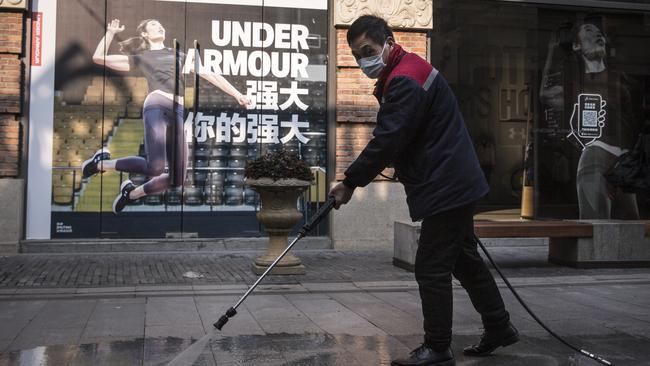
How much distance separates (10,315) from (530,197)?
9.22m

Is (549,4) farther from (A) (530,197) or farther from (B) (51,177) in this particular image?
(B) (51,177)

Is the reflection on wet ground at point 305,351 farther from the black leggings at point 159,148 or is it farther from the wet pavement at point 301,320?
the black leggings at point 159,148

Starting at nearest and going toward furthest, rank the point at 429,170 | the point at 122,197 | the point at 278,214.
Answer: the point at 429,170 → the point at 278,214 → the point at 122,197

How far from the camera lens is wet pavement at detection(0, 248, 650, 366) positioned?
15.3 feet

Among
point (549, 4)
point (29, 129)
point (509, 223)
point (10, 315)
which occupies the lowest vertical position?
point (10, 315)

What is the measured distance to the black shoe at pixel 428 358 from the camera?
13.4 feet

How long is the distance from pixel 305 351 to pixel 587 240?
5446 mm

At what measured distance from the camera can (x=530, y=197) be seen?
1236 centimetres

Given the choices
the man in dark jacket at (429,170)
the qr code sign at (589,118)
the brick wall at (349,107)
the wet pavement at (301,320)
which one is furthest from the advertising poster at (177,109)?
the man in dark jacket at (429,170)

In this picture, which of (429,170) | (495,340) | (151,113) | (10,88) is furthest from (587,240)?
(10,88)

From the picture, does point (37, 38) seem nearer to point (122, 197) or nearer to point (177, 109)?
point (177, 109)

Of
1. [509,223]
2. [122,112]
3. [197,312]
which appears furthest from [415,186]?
[122,112]

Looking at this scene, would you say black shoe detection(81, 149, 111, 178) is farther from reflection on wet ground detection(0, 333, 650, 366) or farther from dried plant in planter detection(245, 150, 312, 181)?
reflection on wet ground detection(0, 333, 650, 366)

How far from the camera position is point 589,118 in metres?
12.3
